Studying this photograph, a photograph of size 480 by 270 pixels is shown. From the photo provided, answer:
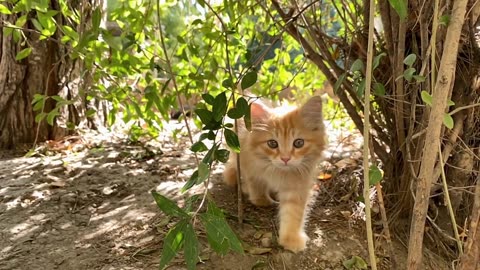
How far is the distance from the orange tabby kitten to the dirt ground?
0.13m

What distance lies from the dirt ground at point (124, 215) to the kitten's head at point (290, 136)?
0.84ft

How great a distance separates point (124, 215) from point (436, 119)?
1.43 m

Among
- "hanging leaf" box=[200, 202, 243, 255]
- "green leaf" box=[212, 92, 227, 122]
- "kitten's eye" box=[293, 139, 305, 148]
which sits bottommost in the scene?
"hanging leaf" box=[200, 202, 243, 255]

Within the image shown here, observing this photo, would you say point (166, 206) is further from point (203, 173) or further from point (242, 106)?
point (242, 106)

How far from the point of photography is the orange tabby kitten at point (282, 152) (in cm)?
206

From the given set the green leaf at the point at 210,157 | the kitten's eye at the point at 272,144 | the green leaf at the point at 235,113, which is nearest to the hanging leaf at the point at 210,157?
the green leaf at the point at 210,157

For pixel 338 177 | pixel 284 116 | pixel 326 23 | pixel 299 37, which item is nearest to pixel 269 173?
pixel 284 116

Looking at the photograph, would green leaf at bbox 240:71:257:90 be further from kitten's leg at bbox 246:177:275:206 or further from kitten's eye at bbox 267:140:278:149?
kitten's leg at bbox 246:177:275:206

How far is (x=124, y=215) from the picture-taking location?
2049mm

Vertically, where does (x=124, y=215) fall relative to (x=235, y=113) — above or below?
below

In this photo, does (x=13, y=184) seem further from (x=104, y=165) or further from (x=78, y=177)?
(x=104, y=165)

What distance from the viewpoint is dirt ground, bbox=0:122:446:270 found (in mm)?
1757

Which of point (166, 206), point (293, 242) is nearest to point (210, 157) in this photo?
point (166, 206)

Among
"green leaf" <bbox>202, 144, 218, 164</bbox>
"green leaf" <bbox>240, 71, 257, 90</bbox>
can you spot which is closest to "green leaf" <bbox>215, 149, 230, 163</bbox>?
"green leaf" <bbox>202, 144, 218, 164</bbox>
